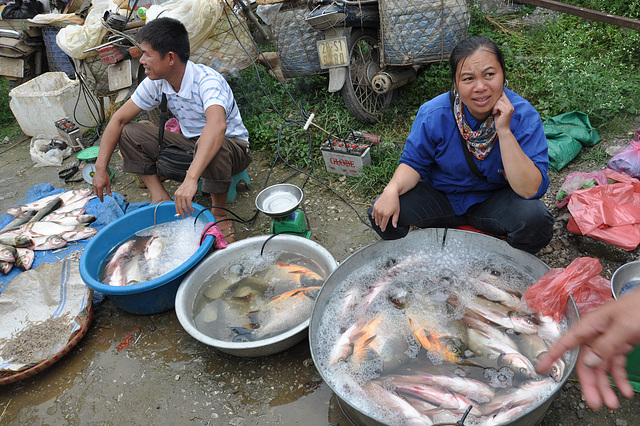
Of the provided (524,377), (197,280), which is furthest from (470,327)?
(197,280)

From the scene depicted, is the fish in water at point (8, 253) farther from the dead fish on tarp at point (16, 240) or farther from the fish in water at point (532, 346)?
the fish in water at point (532, 346)

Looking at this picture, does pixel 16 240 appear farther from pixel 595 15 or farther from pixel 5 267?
pixel 595 15

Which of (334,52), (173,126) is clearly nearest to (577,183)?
(334,52)

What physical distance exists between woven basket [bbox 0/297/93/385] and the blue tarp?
0.91m

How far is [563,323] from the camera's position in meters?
2.09

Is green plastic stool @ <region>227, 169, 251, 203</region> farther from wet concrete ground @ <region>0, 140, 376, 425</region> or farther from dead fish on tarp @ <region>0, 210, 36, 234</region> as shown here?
dead fish on tarp @ <region>0, 210, 36, 234</region>

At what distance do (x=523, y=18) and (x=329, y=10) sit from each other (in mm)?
3459

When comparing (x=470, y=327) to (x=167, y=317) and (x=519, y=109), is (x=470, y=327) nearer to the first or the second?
(x=519, y=109)

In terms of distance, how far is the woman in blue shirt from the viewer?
209 centimetres

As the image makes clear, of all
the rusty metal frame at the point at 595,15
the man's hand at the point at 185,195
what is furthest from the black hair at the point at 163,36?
the rusty metal frame at the point at 595,15

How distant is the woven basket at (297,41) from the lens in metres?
4.45

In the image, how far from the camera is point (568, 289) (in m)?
2.02

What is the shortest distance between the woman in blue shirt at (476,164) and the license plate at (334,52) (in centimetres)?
207

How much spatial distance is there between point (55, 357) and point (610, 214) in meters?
3.91
